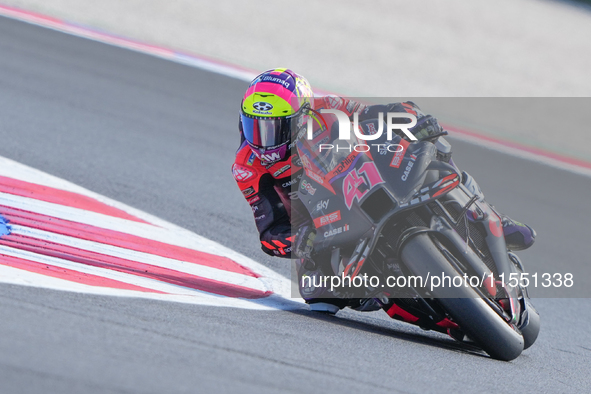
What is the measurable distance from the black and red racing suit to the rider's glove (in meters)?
0.33

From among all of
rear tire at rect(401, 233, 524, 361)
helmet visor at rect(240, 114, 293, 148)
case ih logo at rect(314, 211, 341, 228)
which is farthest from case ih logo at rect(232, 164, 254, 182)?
rear tire at rect(401, 233, 524, 361)

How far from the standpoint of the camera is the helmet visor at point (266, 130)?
4605mm

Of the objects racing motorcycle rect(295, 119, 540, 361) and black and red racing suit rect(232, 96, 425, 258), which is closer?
racing motorcycle rect(295, 119, 540, 361)

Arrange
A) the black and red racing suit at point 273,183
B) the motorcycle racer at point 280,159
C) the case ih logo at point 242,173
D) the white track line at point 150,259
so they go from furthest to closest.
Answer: the white track line at point 150,259 → the case ih logo at point 242,173 → the black and red racing suit at point 273,183 → the motorcycle racer at point 280,159

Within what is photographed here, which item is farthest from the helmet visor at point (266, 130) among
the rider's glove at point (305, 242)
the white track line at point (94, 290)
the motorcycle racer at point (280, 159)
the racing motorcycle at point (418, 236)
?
the white track line at point (94, 290)

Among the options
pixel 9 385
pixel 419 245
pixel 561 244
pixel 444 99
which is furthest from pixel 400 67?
pixel 9 385

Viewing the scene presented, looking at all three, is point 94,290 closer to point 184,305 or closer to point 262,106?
point 184,305

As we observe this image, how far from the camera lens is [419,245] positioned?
3.84 meters

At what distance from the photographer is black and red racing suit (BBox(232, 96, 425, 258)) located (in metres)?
4.80

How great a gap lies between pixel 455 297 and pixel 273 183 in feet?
5.56

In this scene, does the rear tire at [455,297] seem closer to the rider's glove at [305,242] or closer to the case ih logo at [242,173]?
the rider's glove at [305,242]

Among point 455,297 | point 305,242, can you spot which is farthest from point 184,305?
point 455,297

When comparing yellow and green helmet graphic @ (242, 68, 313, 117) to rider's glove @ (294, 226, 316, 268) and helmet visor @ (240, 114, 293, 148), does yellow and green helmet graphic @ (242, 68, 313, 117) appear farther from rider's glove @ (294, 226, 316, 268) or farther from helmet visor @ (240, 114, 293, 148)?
rider's glove @ (294, 226, 316, 268)

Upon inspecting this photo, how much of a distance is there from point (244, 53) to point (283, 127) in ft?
24.5
